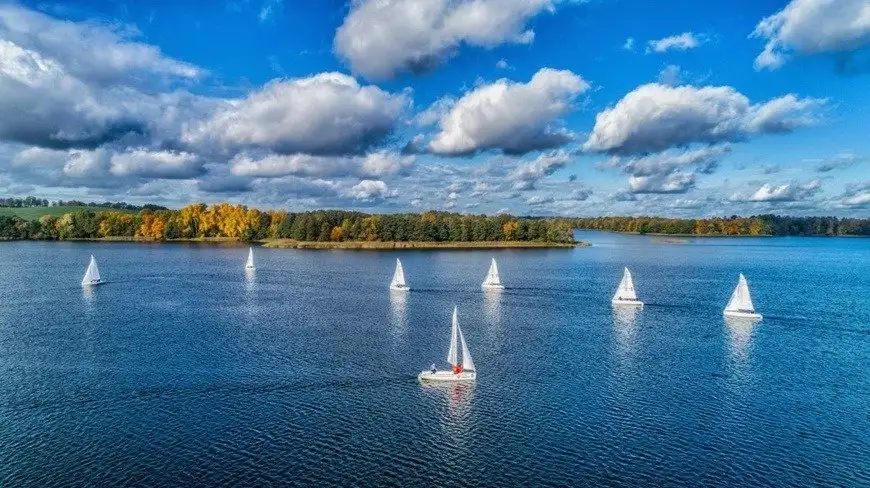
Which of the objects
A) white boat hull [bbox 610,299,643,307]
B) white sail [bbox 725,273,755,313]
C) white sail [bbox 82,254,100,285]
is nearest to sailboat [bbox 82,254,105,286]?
white sail [bbox 82,254,100,285]

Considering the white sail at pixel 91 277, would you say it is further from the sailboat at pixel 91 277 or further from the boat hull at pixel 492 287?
the boat hull at pixel 492 287

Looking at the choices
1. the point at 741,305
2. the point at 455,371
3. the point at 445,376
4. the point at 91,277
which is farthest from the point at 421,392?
the point at 91,277

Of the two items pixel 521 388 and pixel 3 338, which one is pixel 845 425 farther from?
pixel 3 338

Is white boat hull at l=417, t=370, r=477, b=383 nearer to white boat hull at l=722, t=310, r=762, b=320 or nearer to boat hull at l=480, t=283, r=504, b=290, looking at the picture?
white boat hull at l=722, t=310, r=762, b=320

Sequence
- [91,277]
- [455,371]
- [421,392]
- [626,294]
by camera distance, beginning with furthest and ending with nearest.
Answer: [91,277] → [626,294] → [455,371] → [421,392]

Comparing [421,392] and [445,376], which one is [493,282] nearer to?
[445,376]

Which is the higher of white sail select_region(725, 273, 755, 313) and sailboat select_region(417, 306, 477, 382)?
white sail select_region(725, 273, 755, 313)

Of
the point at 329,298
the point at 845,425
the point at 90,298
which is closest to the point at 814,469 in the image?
the point at 845,425
